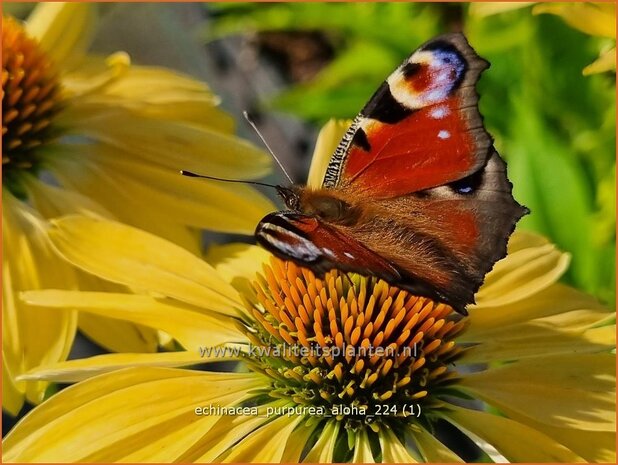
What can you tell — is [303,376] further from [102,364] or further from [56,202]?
[56,202]

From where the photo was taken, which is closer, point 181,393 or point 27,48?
point 181,393

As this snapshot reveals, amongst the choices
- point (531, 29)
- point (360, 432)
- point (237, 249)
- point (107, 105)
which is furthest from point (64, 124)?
point (531, 29)

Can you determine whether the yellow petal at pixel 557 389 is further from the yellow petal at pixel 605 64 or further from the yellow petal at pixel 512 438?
the yellow petal at pixel 605 64

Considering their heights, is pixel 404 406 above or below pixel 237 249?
below

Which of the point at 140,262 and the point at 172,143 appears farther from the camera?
the point at 172,143

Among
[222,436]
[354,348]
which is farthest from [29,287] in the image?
[354,348]

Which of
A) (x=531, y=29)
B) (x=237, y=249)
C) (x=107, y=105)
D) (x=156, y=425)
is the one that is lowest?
(x=156, y=425)

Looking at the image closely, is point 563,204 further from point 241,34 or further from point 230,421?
point 241,34
